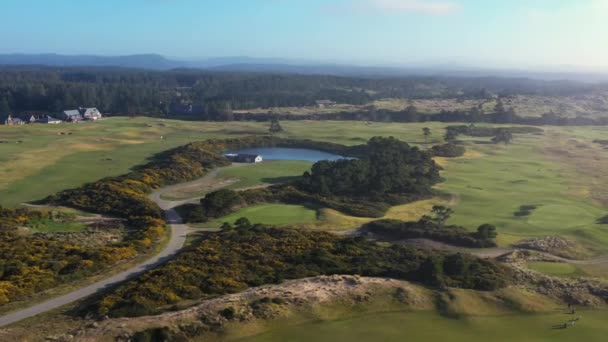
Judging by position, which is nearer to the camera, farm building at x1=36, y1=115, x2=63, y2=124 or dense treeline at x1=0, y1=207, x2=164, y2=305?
dense treeline at x1=0, y1=207, x2=164, y2=305

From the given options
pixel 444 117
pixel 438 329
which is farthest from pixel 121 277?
pixel 444 117

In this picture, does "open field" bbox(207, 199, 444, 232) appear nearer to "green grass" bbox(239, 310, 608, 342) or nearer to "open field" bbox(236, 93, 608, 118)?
"green grass" bbox(239, 310, 608, 342)

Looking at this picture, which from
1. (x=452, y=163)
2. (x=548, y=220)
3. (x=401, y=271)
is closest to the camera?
(x=401, y=271)

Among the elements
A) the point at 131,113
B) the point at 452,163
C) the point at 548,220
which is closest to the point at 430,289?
the point at 548,220

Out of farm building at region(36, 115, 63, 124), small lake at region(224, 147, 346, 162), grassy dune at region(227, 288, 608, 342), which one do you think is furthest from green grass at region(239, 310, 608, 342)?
farm building at region(36, 115, 63, 124)

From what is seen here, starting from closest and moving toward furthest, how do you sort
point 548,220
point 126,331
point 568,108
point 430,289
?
1. point 126,331
2. point 430,289
3. point 548,220
4. point 568,108

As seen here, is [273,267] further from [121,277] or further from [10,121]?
[10,121]

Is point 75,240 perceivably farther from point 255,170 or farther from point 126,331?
point 255,170
